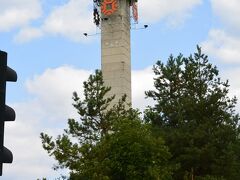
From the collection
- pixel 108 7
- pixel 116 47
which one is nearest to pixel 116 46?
pixel 116 47

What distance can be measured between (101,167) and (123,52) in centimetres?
3420

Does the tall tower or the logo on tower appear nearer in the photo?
the tall tower

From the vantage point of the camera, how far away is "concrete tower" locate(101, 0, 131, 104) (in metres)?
63.7

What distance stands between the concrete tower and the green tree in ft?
75.8

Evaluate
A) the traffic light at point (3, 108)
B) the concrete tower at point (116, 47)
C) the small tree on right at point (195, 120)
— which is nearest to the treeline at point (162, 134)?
the small tree on right at point (195, 120)

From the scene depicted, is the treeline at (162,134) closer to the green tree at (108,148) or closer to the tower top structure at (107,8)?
the green tree at (108,148)

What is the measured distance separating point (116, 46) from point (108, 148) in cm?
3306

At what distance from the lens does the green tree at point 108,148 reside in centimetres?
3203

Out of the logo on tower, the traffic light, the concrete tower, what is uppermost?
the logo on tower

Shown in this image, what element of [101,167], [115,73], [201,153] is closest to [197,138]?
[201,153]

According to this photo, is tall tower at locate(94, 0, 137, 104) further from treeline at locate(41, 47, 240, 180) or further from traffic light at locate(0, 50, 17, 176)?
traffic light at locate(0, 50, 17, 176)

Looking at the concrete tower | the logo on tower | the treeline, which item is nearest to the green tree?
the treeline

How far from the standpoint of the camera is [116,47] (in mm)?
65000

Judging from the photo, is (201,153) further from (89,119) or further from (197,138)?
(89,119)
